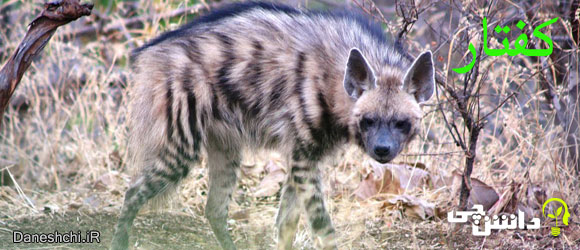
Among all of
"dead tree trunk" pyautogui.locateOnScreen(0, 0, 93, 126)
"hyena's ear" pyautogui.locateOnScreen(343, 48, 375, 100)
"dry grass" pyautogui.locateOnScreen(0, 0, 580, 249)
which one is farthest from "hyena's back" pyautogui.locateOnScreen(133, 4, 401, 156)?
"dead tree trunk" pyautogui.locateOnScreen(0, 0, 93, 126)

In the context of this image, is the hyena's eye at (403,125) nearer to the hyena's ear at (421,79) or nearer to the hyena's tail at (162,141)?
the hyena's ear at (421,79)

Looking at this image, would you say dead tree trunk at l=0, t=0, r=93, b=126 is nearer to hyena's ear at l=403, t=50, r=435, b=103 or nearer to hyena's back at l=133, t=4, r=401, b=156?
hyena's back at l=133, t=4, r=401, b=156

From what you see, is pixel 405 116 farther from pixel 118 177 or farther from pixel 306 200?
pixel 118 177

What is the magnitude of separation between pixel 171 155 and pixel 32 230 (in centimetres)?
106

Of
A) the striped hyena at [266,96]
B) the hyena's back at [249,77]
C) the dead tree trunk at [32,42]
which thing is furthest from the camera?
the hyena's back at [249,77]

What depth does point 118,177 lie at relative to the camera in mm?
4871

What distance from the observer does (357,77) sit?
3.39 meters

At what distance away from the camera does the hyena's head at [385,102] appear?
3.29 m

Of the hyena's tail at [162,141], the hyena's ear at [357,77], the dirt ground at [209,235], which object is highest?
the hyena's ear at [357,77]

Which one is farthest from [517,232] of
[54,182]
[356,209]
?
[54,182]

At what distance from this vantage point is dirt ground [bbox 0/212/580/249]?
378 centimetres

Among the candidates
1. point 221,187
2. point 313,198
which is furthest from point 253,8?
point 313,198

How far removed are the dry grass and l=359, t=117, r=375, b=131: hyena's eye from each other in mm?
419

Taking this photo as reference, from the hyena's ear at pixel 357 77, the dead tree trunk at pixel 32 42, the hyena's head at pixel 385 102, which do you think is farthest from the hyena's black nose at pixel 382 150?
the dead tree trunk at pixel 32 42
